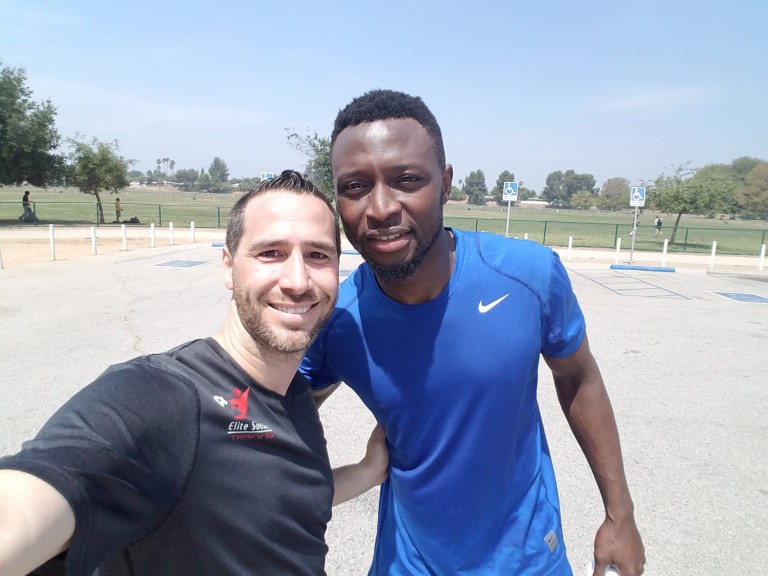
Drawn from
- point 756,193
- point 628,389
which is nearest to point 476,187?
point 756,193

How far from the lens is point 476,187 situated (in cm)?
14525

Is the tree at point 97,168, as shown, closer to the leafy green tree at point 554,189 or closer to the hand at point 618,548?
the hand at point 618,548

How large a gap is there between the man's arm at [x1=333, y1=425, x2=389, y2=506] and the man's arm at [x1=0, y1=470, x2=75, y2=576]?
97 centimetres

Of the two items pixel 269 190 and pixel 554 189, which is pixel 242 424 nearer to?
pixel 269 190

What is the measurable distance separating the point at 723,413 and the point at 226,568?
18.2 feet

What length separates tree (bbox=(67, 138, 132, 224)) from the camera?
31000 mm

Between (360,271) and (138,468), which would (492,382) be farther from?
(138,468)

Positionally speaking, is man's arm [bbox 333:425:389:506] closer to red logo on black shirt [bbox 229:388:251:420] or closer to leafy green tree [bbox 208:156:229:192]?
red logo on black shirt [bbox 229:388:251:420]

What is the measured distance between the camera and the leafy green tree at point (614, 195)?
113 metres

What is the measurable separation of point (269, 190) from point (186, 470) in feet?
2.70

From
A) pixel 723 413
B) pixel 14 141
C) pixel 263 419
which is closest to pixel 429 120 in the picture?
pixel 263 419

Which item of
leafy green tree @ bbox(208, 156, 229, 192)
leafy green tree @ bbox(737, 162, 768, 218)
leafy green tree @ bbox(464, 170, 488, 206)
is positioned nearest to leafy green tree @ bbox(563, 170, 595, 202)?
leafy green tree @ bbox(464, 170, 488, 206)

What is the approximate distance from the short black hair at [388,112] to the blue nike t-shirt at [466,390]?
40 centimetres

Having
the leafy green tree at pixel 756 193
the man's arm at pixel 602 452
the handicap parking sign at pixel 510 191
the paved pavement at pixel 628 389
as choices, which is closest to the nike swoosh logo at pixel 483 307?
the man's arm at pixel 602 452
